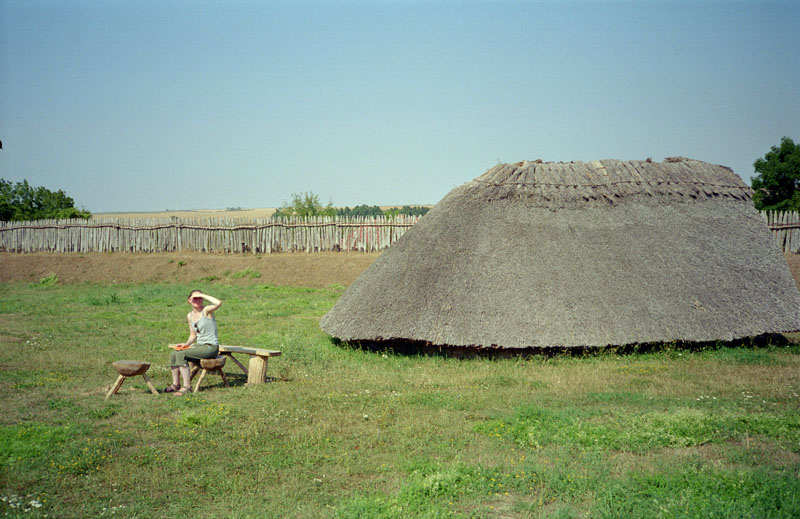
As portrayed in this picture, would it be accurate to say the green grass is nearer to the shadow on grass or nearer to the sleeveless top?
the shadow on grass

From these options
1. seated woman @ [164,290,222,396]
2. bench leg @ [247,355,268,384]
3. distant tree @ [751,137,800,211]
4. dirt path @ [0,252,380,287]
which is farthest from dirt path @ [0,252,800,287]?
distant tree @ [751,137,800,211]

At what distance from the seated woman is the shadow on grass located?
3.50 m

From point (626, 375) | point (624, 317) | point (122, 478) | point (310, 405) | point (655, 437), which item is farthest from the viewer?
point (624, 317)

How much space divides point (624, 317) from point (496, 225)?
10.5 feet

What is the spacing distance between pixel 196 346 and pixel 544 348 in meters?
6.28

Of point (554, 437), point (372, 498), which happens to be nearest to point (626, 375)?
point (554, 437)

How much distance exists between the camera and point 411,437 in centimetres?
743

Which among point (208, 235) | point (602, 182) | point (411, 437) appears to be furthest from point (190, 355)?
point (208, 235)

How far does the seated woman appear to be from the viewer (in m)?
9.55

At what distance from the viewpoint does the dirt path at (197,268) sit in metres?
26.3

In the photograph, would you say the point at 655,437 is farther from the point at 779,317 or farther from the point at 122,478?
the point at 779,317

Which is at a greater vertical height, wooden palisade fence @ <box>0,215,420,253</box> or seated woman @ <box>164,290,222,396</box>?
wooden palisade fence @ <box>0,215,420,253</box>

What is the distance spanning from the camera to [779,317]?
12.0 meters

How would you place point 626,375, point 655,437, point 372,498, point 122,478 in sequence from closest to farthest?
point 372,498, point 122,478, point 655,437, point 626,375
